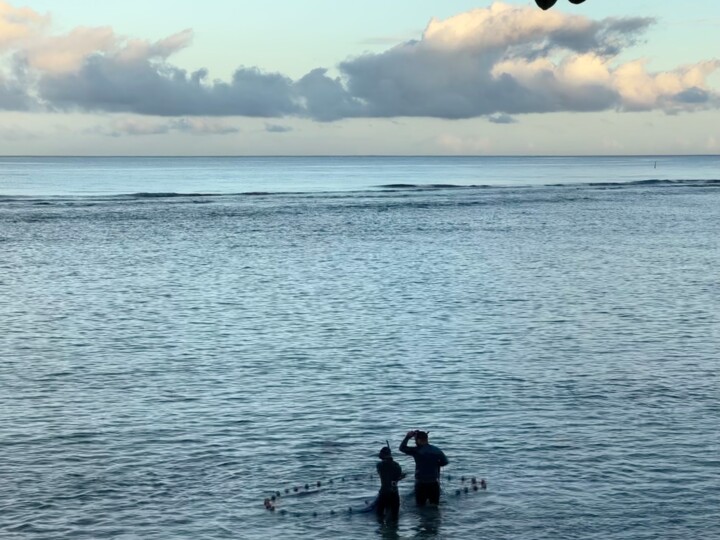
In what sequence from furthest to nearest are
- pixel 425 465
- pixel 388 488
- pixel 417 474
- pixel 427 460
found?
pixel 417 474 < pixel 425 465 < pixel 427 460 < pixel 388 488

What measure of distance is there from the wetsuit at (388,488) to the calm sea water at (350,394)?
0.69 m

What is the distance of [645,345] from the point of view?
2276 inches

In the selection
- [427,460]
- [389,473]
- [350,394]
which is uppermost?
[427,460]

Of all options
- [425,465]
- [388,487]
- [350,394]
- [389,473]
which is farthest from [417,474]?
[350,394]

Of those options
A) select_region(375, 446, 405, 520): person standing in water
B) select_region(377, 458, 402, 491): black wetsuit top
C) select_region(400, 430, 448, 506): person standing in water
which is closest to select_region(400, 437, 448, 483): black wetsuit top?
select_region(400, 430, 448, 506): person standing in water

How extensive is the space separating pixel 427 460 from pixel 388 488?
1444 millimetres

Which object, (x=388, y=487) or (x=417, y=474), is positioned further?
(x=417, y=474)

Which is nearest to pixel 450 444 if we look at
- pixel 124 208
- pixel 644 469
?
pixel 644 469

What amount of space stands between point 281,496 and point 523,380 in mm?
18767

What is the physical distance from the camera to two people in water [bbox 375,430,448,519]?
103 ft

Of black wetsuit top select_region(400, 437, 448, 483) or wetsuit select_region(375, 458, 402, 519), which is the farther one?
black wetsuit top select_region(400, 437, 448, 483)

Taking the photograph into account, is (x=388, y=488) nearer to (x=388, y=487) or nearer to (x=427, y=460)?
(x=388, y=487)

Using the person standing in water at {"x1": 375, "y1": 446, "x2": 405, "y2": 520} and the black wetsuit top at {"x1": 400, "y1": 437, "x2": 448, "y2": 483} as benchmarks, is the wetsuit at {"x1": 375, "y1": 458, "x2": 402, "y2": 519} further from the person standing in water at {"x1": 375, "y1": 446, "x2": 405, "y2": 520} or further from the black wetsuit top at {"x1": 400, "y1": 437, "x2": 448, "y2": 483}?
the black wetsuit top at {"x1": 400, "y1": 437, "x2": 448, "y2": 483}

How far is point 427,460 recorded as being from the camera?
32.0 meters
